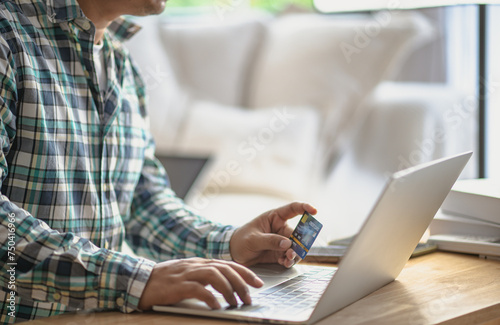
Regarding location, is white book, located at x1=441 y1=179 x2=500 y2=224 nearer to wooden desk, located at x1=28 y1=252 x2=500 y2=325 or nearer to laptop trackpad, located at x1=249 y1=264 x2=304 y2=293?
wooden desk, located at x1=28 y1=252 x2=500 y2=325

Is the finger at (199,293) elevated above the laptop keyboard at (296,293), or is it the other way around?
the finger at (199,293)

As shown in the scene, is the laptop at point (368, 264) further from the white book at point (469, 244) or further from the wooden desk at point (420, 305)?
the white book at point (469, 244)

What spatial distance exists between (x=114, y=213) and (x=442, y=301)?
1.84ft

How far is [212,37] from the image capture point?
2920 mm

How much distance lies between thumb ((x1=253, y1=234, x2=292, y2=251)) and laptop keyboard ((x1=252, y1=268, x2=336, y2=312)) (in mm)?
51

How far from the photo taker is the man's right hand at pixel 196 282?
31.4 inches

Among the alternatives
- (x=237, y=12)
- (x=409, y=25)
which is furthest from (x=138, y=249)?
(x=237, y=12)

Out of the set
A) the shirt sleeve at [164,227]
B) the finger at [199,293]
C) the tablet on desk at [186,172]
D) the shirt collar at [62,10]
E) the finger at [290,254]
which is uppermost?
the shirt collar at [62,10]

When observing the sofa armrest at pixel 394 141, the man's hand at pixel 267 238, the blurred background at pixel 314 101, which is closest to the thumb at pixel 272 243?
the man's hand at pixel 267 238

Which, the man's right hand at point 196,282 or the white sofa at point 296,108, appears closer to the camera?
the man's right hand at point 196,282

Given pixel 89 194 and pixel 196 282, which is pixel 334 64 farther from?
pixel 196 282

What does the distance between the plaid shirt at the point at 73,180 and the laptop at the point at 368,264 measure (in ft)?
0.40

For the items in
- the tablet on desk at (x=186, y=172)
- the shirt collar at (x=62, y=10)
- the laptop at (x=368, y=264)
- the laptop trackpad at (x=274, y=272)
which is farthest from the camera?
the tablet on desk at (x=186, y=172)

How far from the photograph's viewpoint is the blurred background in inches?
91.7
